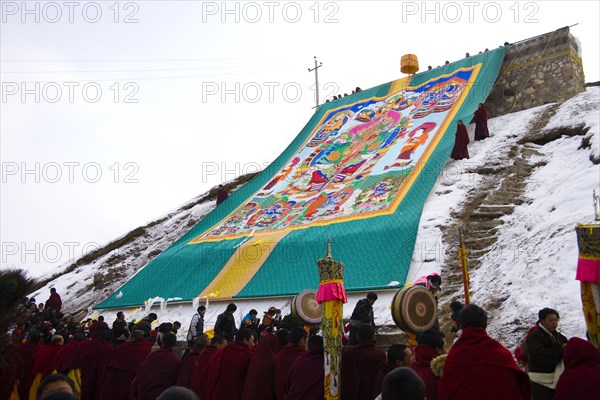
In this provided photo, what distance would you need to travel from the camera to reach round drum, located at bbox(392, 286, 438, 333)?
4930mm

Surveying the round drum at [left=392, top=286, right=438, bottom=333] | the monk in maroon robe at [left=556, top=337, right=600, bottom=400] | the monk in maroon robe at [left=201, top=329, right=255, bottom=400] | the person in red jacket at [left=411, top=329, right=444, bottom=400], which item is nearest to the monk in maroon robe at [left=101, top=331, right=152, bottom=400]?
the monk in maroon robe at [left=201, top=329, right=255, bottom=400]

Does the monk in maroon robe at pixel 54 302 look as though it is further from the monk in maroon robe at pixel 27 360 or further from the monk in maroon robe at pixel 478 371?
the monk in maroon robe at pixel 478 371

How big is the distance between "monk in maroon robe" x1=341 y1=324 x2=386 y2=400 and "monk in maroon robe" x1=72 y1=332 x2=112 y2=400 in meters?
2.96

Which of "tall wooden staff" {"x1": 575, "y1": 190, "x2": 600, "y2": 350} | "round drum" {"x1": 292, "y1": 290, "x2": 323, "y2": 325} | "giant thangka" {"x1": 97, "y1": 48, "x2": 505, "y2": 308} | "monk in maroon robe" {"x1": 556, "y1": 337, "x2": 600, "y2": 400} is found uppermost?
"giant thangka" {"x1": 97, "y1": 48, "x2": 505, "y2": 308}

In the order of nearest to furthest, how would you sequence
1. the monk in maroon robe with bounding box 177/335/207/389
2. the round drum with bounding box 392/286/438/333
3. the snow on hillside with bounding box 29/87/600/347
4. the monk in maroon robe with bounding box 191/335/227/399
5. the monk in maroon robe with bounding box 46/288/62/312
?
1. the round drum with bounding box 392/286/438/333
2. the monk in maroon robe with bounding box 191/335/227/399
3. the monk in maroon robe with bounding box 177/335/207/389
4. the snow on hillside with bounding box 29/87/600/347
5. the monk in maroon robe with bounding box 46/288/62/312

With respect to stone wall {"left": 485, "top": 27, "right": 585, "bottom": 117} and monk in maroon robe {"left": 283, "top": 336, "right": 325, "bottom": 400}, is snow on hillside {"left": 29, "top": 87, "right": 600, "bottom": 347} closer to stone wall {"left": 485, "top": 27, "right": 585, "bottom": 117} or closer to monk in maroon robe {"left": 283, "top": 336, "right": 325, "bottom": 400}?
stone wall {"left": 485, "top": 27, "right": 585, "bottom": 117}

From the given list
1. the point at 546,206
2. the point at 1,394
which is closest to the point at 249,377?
the point at 1,394

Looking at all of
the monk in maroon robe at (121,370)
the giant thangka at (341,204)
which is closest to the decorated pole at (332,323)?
the monk in maroon robe at (121,370)

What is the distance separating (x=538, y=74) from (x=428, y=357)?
43.9ft

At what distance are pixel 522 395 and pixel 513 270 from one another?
14.9ft

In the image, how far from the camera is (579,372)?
10.7 feet

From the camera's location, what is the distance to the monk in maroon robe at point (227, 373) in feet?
16.9

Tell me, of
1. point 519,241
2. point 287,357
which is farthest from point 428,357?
point 519,241

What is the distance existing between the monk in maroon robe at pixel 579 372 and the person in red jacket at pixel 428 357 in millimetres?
753
